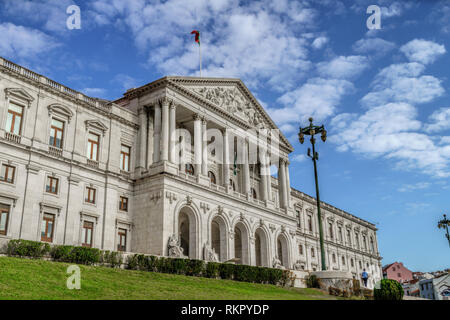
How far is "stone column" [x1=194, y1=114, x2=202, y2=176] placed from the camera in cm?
4206

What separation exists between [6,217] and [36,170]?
3948 mm

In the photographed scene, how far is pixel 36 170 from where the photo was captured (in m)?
32.8

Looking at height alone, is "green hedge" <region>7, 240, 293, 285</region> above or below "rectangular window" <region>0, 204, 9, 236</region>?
below

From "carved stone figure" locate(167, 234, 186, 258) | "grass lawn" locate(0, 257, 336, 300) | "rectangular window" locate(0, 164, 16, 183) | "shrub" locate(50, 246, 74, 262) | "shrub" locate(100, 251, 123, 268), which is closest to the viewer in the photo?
"grass lawn" locate(0, 257, 336, 300)

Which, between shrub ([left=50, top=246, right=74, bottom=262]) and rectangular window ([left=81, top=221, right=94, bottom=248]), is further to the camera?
rectangular window ([left=81, top=221, right=94, bottom=248])

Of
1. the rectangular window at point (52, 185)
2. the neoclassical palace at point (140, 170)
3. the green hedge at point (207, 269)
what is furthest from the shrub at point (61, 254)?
the rectangular window at point (52, 185)

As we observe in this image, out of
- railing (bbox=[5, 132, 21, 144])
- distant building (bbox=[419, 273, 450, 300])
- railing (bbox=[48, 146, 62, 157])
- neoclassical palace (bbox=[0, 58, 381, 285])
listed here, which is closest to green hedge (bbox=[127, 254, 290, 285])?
neoclassical palace (bbox=[0, 58, 381, 285])

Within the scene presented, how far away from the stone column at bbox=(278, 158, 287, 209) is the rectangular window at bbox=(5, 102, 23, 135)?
3221 cm

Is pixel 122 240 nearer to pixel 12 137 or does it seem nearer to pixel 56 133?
pixel 56 133

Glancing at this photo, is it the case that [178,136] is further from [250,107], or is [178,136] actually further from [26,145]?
[26,145]

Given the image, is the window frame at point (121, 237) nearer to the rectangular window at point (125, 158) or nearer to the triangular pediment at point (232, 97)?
the rectangular window at point (125, 158)

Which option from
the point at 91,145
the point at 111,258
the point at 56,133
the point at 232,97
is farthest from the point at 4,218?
the point at 232,97

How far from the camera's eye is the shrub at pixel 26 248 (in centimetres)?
2547

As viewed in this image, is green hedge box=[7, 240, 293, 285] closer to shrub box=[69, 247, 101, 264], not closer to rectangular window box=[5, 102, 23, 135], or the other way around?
shrub box=[69, 247, 101, 264]
